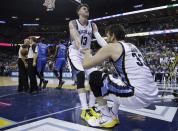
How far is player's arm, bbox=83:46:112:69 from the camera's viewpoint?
2.50 metres

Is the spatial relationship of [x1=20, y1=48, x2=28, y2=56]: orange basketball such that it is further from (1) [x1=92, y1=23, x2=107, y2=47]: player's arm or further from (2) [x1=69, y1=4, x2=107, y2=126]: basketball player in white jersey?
(1) [x1=92, y1=23, x2=107, y2=47]: player's arm

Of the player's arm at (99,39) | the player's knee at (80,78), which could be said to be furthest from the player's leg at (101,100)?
the player's arm at (99,39)

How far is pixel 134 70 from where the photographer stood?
→ 2.48 m

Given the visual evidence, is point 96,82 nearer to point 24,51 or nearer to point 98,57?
point 98,57

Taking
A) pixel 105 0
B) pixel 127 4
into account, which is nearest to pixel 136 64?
pixel 105 0

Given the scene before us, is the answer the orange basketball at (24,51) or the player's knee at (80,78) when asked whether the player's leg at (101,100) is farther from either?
the orange basketball at (24,51)

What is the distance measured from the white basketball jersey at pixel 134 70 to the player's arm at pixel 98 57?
0.50 feet

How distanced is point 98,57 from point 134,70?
0.45 metres

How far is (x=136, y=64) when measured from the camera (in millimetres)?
2480

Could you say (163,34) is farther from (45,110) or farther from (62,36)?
(45,110)

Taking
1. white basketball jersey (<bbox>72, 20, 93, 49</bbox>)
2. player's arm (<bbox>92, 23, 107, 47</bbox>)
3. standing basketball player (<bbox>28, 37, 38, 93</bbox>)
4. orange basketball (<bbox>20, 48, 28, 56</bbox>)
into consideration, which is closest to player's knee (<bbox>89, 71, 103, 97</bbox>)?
player's arm (<bbox>92, 23, 107, 47</bbox>)

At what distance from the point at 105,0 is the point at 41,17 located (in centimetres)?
1182

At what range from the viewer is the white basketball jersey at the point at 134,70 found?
2475 mm

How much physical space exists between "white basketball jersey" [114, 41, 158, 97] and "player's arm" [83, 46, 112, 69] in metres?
0.15
